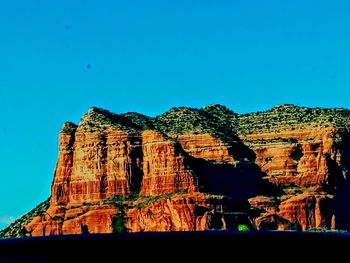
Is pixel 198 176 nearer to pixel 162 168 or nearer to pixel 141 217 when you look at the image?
pixel 162 168

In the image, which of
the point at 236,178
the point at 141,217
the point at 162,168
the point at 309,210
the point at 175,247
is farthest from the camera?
the point at 236,178

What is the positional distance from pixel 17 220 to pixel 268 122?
44.0 metres

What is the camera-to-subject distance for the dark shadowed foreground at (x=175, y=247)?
9820 mm

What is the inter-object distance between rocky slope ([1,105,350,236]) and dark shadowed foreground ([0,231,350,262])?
417ft

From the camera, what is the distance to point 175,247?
10203 millimetres

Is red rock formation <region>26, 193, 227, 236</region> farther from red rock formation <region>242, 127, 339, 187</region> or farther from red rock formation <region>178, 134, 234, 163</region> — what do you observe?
red rock formation <region>242, 127, 339, 187</region>

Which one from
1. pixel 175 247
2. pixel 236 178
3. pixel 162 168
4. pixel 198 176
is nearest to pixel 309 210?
pixel 236 178

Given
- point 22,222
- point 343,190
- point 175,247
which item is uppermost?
point 343,190

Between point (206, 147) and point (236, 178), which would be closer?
point (236, 178)

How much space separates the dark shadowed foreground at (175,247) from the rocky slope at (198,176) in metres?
127

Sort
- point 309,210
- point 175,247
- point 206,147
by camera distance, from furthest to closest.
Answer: point 206,147
point 309,210
point 175,247

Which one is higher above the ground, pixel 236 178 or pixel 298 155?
pixel 298 155

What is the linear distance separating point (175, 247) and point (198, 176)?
473 feet

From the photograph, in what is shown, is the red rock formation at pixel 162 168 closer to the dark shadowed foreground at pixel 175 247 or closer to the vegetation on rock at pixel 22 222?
the vegetation on rock at pixel 22 222
